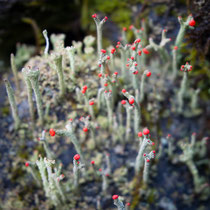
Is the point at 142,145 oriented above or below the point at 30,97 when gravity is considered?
below

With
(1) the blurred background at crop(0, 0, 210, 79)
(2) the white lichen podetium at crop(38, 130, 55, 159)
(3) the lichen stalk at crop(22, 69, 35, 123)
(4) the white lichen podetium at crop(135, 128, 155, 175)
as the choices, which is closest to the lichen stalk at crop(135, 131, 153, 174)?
(4) the white lichen podetium at crop(135, 128, 155, 175)

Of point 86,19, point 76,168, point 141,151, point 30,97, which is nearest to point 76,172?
point 76,168

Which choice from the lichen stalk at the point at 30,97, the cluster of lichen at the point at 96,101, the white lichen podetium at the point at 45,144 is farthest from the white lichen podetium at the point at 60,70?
the white lichen podetium at the point at 45,144

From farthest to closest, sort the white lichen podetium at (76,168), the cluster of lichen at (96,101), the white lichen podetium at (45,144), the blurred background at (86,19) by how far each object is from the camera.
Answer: the blurred background at (86,19) < the cluster of lichen at (96,101) < the white lichen podetium at (45,144) < the white lichen podetium at (76,168)

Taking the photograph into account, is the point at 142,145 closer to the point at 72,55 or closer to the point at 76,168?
the point at 76,168

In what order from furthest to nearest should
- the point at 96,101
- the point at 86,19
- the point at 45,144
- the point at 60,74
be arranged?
the point at 86,19, the point at 96,101, the point at 60,74, the point at 45,144

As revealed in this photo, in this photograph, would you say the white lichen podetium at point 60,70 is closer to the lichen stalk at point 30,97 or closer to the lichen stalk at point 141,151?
the lichen stalk at point 30,97

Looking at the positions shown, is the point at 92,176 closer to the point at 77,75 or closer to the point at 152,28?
the point at 77,75

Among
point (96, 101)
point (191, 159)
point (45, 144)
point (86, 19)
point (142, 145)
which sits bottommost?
point (191, 159)
